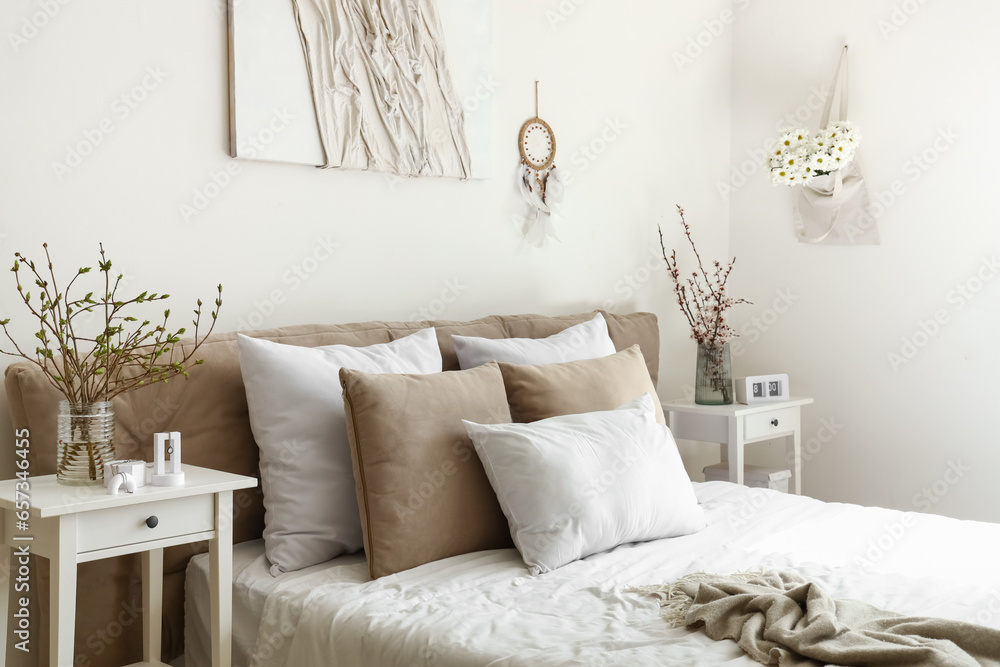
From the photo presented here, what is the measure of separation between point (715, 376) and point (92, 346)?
208cm

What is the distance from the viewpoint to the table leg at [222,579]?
5.78 feet

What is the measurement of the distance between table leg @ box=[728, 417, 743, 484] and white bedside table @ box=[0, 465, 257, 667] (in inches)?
73.8

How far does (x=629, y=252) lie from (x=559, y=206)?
42 centimetres

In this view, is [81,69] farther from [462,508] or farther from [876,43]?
[876,43]

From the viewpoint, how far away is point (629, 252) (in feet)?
11.4

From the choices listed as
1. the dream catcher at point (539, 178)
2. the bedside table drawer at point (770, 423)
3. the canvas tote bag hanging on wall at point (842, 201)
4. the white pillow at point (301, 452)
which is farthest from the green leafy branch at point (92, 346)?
the canvas tote bag hanging on wall at point (842, 201)

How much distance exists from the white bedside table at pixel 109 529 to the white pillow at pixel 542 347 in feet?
2.59

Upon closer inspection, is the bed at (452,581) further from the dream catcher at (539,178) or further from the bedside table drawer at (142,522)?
the dream catcher at (539,178)

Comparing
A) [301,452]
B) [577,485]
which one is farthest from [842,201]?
[301,452]

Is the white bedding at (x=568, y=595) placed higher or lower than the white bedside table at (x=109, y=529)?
lower

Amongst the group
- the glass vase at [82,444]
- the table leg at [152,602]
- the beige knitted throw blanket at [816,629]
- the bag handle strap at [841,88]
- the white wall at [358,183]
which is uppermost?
the bag handle strap at [841,88]

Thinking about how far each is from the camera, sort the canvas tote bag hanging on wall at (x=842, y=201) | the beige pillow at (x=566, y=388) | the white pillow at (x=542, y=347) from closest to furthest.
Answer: the beige pillow at (x=566, y=388)
the white pillow at (x=542, y=347)
the canvas tote bag hanging on wall at (x=842, y=201)

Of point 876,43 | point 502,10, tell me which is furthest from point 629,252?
point 876,43

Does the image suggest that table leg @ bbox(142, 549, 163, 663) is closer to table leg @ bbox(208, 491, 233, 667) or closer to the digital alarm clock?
table leg @ bbox(208, 491, 233, 667)
